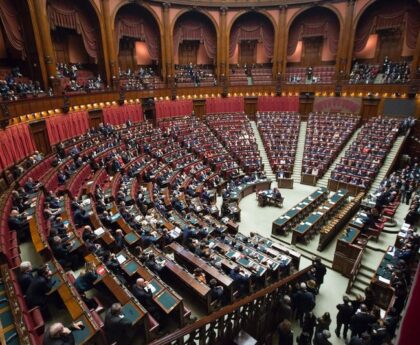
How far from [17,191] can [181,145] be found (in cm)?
973

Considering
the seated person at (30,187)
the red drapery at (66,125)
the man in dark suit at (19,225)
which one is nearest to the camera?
the man in dark suit at (19,225)

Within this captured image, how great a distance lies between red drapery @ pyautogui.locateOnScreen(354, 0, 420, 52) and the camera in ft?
58.2

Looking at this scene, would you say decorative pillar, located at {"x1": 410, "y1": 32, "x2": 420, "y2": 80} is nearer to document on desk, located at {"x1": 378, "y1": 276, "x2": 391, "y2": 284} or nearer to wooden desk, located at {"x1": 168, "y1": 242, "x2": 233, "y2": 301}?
document on desk, located at {"x1": 378, "y1": 276, "x2": 391, "y2": 284}

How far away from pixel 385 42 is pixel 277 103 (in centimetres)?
832

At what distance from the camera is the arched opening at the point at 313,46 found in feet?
67.7

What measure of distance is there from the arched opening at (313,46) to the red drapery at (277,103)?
1.45 metres

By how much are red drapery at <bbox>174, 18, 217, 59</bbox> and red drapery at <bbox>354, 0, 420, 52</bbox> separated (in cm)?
1015

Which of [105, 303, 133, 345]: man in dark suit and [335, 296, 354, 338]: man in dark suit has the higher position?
[105, 303, 133, 345]: man in dark suit

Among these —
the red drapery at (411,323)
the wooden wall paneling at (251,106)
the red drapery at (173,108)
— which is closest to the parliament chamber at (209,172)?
the red drapery at (411,323)

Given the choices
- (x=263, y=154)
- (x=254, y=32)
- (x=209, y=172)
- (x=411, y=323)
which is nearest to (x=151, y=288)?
(x=411, y=323)

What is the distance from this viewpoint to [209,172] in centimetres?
1421

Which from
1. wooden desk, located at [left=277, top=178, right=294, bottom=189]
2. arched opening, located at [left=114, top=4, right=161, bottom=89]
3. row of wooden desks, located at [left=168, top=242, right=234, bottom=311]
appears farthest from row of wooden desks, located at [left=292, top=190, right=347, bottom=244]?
arched opening, located at [left=114, top=4, right=161, bottom=89]

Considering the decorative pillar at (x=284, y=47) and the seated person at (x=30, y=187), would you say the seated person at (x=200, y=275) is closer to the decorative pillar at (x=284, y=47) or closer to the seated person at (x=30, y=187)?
the seated person at (x=30, y=187)

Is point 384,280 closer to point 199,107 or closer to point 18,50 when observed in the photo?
point 18,50
